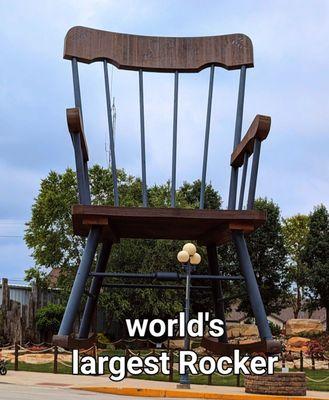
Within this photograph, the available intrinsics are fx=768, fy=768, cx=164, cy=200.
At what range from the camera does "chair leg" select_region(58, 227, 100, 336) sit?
5.08m

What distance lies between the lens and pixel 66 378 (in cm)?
1315

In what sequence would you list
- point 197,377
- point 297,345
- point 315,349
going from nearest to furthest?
point 197,377 < point 315,349 < point 297,345

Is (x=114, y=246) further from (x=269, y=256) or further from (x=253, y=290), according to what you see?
(x=253, y=290)

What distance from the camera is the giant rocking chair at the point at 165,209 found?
530cm

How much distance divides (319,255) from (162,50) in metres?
25.3

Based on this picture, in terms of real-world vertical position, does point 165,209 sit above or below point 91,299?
above

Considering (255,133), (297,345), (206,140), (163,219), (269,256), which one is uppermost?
(269,256)

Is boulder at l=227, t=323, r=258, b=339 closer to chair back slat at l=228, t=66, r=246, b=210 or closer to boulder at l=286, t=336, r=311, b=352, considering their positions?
boulder at l=286, t=336, r=311, b=352

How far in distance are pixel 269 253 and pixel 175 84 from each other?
82.7 feet

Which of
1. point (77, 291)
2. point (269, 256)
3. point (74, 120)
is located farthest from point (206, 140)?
point (269, 256)

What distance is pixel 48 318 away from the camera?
2547cm

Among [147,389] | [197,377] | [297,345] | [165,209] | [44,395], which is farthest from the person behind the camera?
[297,345]

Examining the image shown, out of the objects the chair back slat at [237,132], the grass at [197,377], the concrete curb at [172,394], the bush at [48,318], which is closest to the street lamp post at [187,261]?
the concrete curb at [172,394]

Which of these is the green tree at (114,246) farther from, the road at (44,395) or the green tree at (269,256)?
the road at (44,395)
